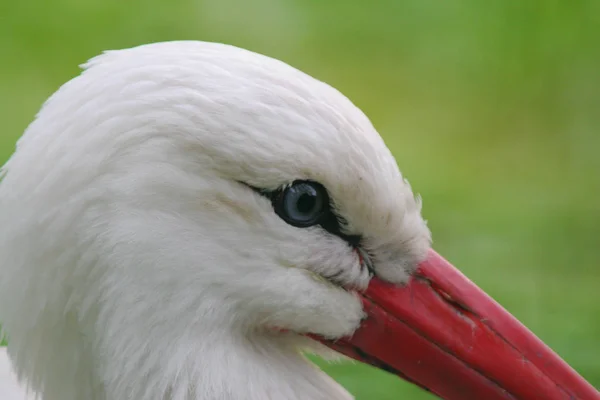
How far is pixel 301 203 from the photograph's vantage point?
2.08m

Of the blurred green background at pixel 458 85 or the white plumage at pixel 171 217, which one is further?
the blurred green background at pixel 458 85

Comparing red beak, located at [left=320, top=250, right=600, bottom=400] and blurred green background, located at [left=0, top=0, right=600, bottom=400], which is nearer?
red beak, located at [left=320, top=250, right=600, bottom=400]

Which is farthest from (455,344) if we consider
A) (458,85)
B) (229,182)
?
(458,85)

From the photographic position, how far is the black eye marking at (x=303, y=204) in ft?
6.79

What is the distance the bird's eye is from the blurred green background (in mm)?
2770

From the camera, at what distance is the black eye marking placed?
207 centimetres

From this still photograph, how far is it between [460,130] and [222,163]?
3963 mm

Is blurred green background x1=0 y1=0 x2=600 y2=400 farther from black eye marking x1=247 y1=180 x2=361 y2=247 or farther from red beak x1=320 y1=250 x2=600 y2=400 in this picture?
black eye marking x1=247 y1=180 x2=361 y2=247

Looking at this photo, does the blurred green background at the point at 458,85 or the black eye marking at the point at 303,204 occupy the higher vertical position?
the blurred green background at the point at 458,85

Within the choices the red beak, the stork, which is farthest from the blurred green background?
the stork

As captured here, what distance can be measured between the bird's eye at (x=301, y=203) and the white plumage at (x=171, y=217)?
0.02 m

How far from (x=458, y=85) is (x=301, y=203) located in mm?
4183

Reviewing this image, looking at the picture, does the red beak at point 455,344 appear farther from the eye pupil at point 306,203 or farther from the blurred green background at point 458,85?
the blurred green background at point 458,85

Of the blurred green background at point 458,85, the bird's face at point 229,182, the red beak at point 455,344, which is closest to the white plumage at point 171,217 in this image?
the bird's face at point 229,182
